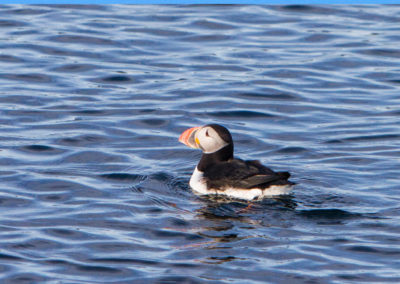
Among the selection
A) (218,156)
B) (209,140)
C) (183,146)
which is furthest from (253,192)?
(183,146)

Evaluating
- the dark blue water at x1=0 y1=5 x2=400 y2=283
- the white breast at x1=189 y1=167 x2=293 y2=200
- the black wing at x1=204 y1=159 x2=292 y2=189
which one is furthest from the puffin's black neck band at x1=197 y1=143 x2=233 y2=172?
the white breast at x1=189 y1=167 x2=293 y2=200

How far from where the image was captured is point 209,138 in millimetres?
9578

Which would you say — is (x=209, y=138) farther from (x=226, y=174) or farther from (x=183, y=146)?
(x=183, y=146)

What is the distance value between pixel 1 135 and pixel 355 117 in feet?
16.1

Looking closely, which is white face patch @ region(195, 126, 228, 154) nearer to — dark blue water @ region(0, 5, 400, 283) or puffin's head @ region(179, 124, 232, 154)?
puffin's head @ region(179, 124, 232, 154)

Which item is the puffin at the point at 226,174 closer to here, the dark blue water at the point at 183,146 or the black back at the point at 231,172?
the black back at the point at 231,172

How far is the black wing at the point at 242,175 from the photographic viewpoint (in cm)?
866

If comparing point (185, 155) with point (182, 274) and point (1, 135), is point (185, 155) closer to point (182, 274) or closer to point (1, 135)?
point (1, 135)

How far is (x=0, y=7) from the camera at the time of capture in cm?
1833

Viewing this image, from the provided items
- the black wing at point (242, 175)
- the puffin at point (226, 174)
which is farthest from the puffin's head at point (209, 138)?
the black wing at point (242, 175)

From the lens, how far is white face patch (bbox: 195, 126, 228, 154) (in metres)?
9.54

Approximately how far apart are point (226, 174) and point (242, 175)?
24 centimetres

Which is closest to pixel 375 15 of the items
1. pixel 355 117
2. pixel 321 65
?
pixel 321 65

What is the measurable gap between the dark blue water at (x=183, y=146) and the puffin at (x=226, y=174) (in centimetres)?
20
